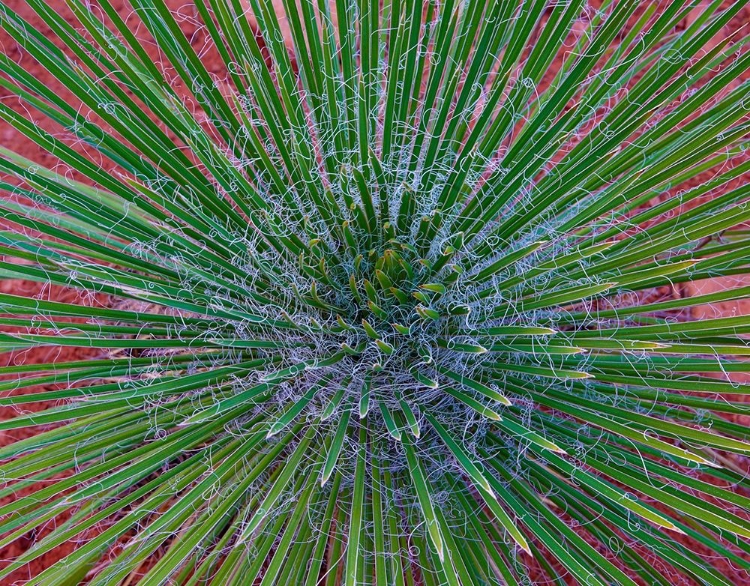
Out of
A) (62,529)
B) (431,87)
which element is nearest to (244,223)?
(431,87)

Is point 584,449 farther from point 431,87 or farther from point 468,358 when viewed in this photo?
point 431,87

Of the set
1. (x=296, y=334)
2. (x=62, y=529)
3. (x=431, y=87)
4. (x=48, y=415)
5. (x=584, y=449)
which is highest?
(x=431, y=87)

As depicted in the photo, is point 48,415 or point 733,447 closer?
point 733,447

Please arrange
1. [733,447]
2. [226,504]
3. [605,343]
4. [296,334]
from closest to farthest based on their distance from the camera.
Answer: [733,447]
[605,343]
[226,504]
[296,334]

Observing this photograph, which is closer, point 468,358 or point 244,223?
point 468,358

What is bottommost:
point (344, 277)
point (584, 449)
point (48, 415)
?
point (584, 449)

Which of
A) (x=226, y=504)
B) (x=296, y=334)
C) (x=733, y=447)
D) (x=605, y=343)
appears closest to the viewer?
(x=733, y=447)

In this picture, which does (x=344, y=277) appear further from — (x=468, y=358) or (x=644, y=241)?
(x=644, y=241)

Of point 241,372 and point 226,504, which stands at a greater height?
point 241,372

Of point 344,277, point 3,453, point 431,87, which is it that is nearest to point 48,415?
point 3,453
